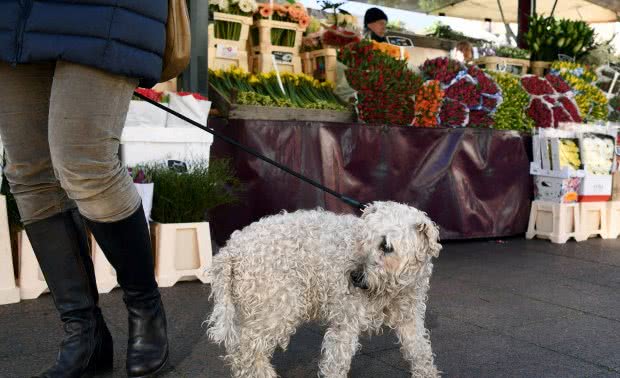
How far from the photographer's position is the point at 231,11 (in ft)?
19.1

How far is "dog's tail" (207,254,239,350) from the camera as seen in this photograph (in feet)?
7.51

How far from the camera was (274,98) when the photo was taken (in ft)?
17.4

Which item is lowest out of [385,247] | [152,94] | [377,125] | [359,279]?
[359,279]

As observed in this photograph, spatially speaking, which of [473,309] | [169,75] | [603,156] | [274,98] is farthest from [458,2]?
[169,75]

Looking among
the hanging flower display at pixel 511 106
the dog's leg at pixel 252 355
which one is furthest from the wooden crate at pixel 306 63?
the dog's leg at pixel 252 355

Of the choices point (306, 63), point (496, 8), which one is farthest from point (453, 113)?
point (496, 8)

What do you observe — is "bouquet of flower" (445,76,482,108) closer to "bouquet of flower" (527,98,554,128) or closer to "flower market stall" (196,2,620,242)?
"flower market stall" (196,2,620,242)

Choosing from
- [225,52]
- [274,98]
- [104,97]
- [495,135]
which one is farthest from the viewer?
[495,135]

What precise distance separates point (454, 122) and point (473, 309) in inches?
97.7

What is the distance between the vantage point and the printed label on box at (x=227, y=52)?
5.82 meters

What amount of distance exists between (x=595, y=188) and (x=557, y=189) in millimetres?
486

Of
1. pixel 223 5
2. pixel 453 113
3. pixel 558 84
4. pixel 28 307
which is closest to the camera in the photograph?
pixel 28 307

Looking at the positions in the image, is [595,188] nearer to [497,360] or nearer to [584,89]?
[584,89]

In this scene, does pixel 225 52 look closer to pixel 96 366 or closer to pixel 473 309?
pixel 473 309
